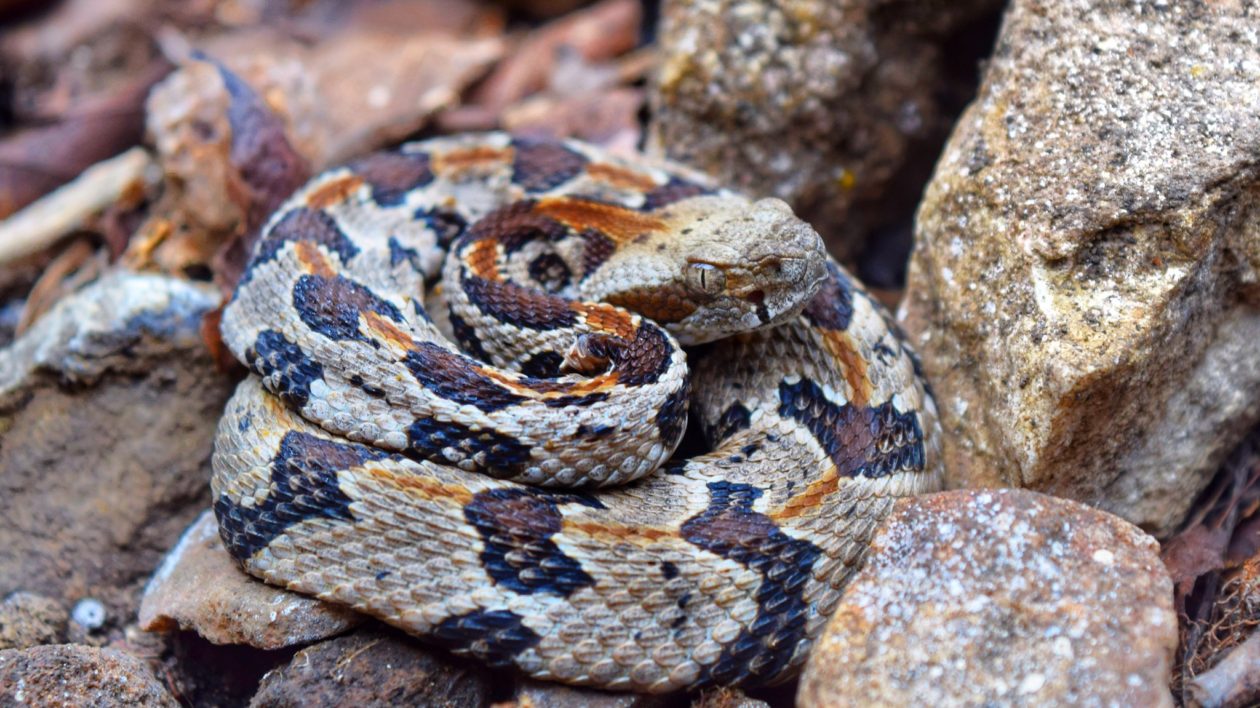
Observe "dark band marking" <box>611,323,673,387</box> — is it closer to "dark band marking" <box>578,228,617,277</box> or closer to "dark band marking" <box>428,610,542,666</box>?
"dark band marking" <box>578,228,617,277</box>

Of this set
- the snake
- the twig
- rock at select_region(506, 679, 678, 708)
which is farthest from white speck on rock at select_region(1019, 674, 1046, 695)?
the twig

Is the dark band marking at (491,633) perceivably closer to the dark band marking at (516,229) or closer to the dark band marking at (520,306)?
the dark band marking at (520,306)

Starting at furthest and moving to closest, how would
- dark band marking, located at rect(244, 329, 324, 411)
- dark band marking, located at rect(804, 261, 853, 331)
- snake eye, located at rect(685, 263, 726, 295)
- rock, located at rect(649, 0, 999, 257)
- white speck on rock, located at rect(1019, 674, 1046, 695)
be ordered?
rock, located at rect(649, 0, 999, 257)
dark band marking, located at rect(804, 261, 853, 331)
snake eye, located at rect(685, 263, 726, 295)
dark band marking, located at rect(244, 329, 324, 411)
white speck on rock, located at rect(1019, 674, 1046, 695)

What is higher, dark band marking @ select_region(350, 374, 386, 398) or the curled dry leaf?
dark band marking @ select_region(350, 374, 386, 398)

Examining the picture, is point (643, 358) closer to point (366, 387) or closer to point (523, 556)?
point (523, 556)

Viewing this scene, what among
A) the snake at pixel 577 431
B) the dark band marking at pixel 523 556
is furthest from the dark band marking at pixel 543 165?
the dark band marking at pixel 523 556

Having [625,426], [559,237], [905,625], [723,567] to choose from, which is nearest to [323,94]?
[559,237]

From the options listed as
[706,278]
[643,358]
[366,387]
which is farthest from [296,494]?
[706,278]
